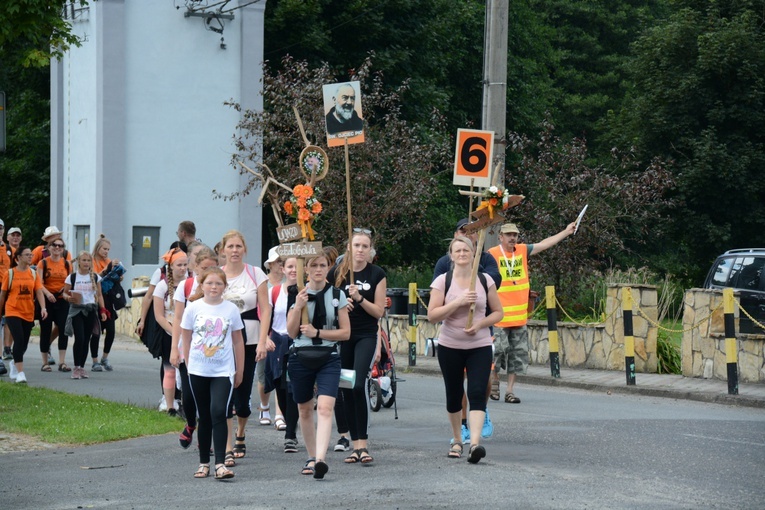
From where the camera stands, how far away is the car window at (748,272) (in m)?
20.1

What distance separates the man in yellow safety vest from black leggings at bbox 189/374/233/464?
18.5 ft

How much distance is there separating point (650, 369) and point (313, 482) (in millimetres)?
10109

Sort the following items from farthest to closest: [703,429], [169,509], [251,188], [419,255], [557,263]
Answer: [419,255]
[251,188]
[557,263]
[703,429]
[169,509]

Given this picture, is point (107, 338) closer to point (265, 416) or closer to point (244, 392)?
point (265, 416)

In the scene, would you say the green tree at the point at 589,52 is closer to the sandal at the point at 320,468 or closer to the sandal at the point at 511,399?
the sandal at the point at 511,399

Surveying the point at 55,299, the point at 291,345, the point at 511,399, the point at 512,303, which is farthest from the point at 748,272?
the point at 291,345

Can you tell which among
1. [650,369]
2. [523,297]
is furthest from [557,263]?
[523,297]

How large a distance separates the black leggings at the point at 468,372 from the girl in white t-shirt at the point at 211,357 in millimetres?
1733

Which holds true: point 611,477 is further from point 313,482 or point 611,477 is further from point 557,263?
point 557,263

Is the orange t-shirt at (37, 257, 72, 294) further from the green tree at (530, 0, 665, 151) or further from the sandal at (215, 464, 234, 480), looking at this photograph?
the green tree at (530, 0, 665, 151)

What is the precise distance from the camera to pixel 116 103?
104ft

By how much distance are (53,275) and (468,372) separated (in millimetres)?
9284

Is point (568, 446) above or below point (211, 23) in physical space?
below

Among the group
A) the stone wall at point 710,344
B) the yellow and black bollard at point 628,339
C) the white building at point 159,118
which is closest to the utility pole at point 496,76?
the yellow and black bollard at point 628,339
